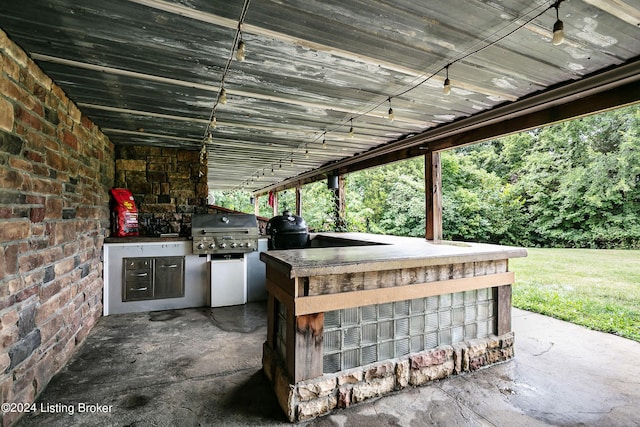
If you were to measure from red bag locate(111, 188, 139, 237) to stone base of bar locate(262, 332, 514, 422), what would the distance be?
10.7ft

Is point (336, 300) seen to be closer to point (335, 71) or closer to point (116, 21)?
point (335, 71)

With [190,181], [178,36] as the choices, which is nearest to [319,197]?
[190,181]

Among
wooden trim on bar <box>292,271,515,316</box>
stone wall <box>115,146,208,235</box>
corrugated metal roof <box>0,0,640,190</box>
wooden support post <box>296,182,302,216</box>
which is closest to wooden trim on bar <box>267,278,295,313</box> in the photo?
wooden trim on bar <box>292,271,515,316</box>

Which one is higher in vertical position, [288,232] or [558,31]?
[558,31]

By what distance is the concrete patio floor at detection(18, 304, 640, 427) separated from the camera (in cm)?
195

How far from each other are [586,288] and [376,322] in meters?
4.81

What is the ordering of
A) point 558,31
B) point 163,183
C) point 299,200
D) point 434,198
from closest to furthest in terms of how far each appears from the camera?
point 558,31
point 434,198
point 163,183
point 299,200

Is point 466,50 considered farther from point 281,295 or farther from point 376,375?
point 376,375

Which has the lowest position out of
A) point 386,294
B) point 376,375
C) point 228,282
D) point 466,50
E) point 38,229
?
point 376,375

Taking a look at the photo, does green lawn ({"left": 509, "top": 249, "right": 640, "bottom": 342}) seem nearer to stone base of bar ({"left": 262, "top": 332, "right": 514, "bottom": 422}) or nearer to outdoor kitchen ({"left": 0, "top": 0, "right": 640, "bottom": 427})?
outdoor kitchen ({"left": 0, "top": 0, "right": 640, "bottom": 427})

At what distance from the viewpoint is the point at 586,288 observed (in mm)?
4953

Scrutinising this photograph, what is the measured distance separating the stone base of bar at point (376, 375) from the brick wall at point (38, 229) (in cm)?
165

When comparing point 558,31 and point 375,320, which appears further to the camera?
point 375,320

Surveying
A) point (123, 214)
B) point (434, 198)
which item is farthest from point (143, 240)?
point (434, 198)
